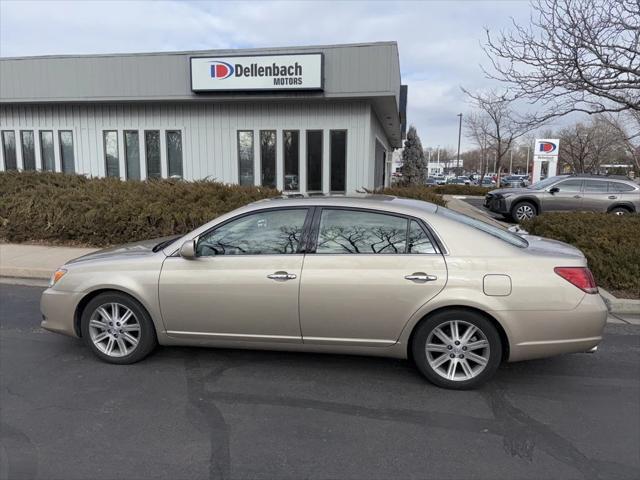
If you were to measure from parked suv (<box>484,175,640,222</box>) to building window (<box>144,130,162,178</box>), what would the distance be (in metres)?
11.3

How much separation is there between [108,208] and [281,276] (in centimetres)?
698

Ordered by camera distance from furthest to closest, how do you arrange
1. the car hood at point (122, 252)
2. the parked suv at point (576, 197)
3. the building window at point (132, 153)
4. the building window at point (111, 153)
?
1. the building window at point (111, 153)
2. the building window at point (132, 153)
3. the parked suv at point (576, 197)
4. the car hood at point (122, 252)

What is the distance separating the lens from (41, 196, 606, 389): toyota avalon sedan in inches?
142

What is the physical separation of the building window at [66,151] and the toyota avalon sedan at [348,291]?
13.7 meters

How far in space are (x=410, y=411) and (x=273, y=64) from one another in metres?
11.6

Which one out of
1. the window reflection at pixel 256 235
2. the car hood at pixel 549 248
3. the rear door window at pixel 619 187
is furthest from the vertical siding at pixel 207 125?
the window reflection at pixel 256 235

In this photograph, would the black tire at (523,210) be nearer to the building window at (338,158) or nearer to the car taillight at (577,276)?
the building window at (338,158)

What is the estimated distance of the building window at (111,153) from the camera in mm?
15773

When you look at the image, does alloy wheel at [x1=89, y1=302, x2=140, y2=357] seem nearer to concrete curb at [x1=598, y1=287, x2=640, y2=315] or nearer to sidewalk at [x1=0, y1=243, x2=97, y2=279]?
sidewalk at [x1=0, y1=243, x2=97, y2=279]

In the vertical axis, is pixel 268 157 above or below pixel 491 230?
above

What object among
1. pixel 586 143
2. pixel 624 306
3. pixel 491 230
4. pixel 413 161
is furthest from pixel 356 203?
pixel 586 143

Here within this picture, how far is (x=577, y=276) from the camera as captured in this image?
364 centimetres

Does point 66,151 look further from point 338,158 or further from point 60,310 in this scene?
point 60,310

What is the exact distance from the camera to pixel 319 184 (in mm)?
14773
